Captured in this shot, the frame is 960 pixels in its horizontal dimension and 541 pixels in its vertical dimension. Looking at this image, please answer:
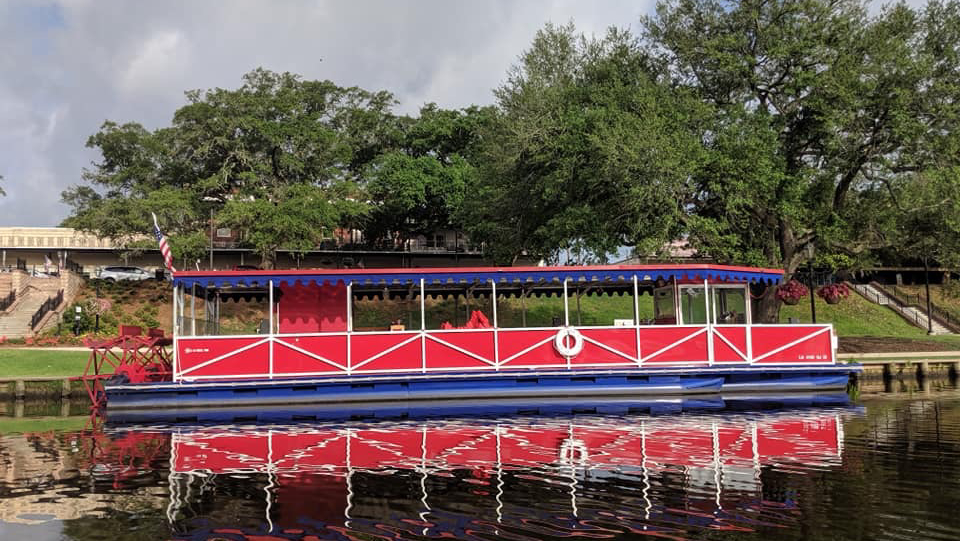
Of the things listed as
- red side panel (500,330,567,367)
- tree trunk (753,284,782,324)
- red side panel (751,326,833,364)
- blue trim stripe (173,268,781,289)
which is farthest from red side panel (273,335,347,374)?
tree trunk (753,284,782,324)

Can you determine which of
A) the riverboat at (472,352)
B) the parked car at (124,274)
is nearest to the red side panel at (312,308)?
the riverboat at (472,352)

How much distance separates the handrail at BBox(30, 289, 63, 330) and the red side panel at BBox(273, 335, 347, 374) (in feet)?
89.8

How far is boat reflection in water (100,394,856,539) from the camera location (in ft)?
30.1

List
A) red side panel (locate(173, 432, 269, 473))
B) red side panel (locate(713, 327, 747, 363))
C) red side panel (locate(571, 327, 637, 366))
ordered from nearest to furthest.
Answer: red side panel (locate(173, 432, 269, 473)), red side panel (locate(571, 327, 637, 366)), red side panel (locate(713, 327, 747, 363))

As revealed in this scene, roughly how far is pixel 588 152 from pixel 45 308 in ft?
109

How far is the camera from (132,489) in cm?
1131

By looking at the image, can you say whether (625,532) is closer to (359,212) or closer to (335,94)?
(359,212)

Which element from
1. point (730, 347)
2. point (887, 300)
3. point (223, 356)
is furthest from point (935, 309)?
point (223, 356)

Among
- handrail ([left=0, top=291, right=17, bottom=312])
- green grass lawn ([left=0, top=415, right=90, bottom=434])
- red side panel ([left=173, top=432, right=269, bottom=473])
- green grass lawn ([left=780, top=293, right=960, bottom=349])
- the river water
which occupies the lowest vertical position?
the river water

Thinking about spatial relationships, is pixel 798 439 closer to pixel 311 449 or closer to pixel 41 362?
pixel 311 449

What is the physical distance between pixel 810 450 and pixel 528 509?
644 centimetres

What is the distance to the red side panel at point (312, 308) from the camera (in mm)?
21547

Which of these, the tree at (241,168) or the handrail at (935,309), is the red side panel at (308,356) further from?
the handrail at (935,309)

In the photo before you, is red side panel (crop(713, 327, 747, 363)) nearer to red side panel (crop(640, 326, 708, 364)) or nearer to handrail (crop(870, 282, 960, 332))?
red side panel (crop(640, 326, 708, 364))
